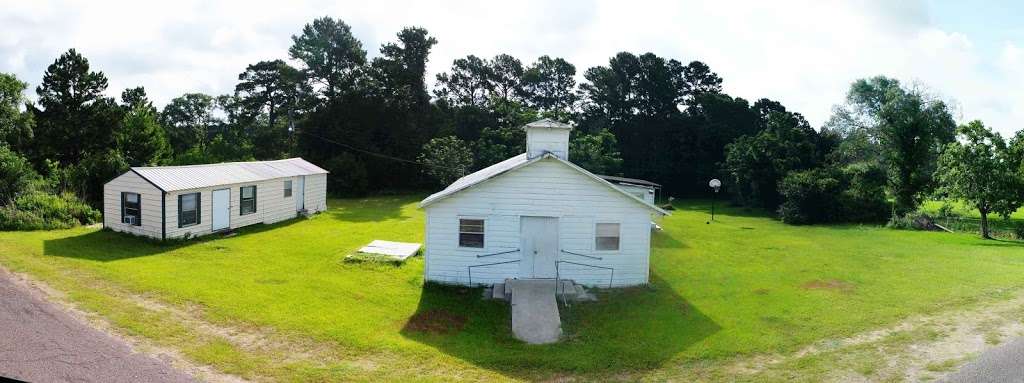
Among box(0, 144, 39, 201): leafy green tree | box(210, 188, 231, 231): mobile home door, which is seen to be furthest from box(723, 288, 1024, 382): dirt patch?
box(0, 144, 39, 201): leafy green tree

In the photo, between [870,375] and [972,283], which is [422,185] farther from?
[870,375]

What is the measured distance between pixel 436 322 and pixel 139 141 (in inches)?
1314

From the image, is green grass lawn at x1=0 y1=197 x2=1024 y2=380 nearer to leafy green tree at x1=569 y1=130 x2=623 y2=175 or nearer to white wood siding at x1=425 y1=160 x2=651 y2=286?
white wood siding at x1=425 y1=160 x2=651 y2=286

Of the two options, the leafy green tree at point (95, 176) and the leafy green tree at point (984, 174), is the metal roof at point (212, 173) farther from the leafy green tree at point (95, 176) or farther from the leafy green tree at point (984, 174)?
the leafy green tree at point (984, 174)

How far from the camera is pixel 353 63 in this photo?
5272cm

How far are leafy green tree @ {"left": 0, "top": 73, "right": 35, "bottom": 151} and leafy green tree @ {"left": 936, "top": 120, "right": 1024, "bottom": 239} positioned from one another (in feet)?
154

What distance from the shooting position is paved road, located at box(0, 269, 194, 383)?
9614mm

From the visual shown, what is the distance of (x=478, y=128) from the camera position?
56.8m

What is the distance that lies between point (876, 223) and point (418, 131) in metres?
34.2

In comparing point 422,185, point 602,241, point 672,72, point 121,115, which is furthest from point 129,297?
point 672,72

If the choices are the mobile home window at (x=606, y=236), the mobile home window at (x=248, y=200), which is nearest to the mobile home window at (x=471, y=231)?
the mobile home window at (x=606, y=236)

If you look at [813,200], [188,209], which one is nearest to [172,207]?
[188,209]

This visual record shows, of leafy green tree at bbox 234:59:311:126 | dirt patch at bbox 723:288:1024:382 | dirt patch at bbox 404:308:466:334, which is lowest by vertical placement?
dirt patch at bbox 404:308:466:334

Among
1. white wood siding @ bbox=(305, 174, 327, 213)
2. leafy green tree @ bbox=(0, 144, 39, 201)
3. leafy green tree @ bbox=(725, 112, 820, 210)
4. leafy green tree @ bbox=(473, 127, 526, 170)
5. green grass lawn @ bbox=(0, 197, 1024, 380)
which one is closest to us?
green grass lawn @ bbox=(0, 197, 1024, 380)
